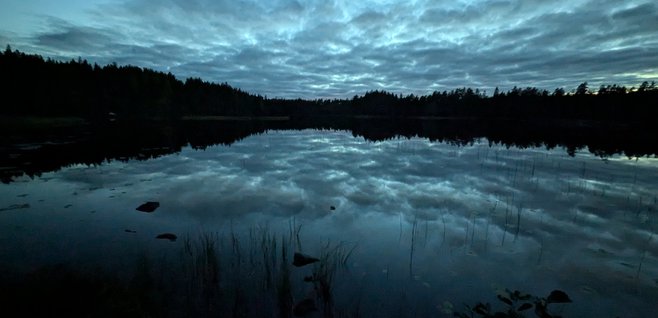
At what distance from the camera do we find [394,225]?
46.6 ft

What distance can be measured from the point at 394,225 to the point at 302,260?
570 cm

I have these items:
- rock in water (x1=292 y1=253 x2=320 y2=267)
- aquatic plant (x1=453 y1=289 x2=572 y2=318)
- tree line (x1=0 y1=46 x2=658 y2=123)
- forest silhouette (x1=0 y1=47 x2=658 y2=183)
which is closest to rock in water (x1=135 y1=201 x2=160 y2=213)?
rock in water (x1=292 y1=253 x2=320 y2=267)

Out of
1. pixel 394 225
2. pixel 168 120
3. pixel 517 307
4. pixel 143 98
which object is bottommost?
pixel 394 225

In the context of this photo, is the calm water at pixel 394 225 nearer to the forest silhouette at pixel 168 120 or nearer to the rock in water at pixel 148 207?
the rock in water at pixel 148 207

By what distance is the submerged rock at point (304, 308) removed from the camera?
7492 mm

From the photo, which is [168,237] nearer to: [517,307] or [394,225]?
[394,225]

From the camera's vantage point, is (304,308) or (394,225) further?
(394,225)

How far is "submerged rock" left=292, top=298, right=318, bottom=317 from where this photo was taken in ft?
24.6

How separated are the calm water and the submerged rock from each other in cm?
65

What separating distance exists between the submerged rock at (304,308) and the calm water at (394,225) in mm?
647

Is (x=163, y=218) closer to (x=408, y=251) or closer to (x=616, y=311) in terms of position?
(x=408, y=251)

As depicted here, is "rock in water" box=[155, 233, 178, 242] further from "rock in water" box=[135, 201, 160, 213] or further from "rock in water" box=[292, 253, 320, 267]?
"rock in water" box=[292, 253, 320, 267]

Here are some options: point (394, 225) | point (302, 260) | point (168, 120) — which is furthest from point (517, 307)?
point (168, 120)

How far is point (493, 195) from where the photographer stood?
19.7 m
